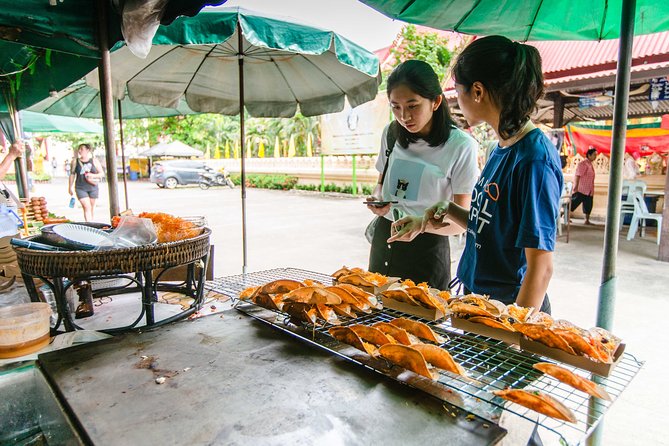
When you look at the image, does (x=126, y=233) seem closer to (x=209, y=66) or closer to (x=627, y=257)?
(x=209, y=66)

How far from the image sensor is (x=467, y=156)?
8.01 feet

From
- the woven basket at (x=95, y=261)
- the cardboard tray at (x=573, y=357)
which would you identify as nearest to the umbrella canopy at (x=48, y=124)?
the woven basket at (x=95, y=261)

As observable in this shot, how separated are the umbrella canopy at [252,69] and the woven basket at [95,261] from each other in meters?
2.00

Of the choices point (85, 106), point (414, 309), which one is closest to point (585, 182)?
point (414, 309)

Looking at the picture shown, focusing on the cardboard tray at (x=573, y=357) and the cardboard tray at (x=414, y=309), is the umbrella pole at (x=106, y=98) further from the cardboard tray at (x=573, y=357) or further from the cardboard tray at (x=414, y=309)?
the cardboard tray at (x=573, y=357)

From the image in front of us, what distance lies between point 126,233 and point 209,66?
392cm

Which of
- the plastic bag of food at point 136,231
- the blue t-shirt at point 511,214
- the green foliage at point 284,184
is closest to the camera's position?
the blue t-shirt at point 511,214

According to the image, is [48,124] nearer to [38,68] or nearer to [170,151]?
[38,68]

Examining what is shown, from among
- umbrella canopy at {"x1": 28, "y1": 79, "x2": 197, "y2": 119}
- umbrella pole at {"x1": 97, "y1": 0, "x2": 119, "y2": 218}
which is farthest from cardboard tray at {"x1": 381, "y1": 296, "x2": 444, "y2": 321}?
umbrella canopy at {"x1": 28, "y1": 79, "x2": 197, "y2": 119}

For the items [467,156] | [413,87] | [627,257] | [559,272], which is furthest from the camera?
[627,257]

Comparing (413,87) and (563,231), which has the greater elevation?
(413,87)

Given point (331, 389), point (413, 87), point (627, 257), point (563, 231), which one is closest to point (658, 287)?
point (627, 257)

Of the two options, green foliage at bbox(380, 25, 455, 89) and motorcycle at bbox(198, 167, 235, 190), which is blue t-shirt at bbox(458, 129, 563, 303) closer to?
green foliage at bbox(380, 25, 455, 89)

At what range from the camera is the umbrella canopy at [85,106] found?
23.4 ft
